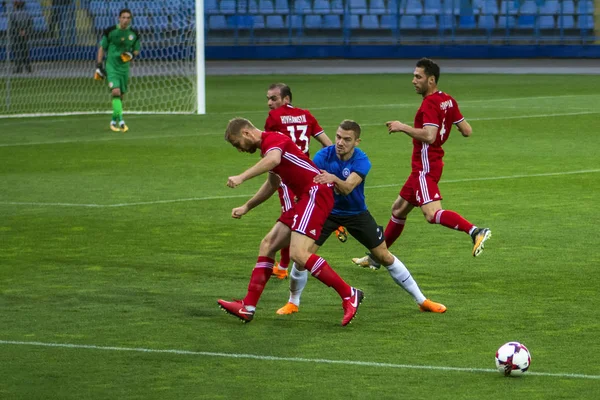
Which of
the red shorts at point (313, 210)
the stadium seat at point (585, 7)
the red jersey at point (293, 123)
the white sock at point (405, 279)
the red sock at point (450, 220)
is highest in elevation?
the stadium seat at point (585, 7)

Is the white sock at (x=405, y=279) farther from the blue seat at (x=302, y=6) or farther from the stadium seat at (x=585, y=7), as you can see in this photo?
the blue seat at (x=302, y=6)

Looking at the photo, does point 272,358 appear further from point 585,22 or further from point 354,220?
point 585,22

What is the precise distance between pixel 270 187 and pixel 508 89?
24910mm

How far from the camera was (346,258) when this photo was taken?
430 inches

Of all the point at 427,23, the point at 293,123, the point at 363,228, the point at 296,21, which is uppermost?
the point at 296,21

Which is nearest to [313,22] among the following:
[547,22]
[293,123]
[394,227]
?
[547,22]

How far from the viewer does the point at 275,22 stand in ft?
167

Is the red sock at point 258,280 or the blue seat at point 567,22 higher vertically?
the blue seat at point 567,22

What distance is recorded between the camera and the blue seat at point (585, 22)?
159ft

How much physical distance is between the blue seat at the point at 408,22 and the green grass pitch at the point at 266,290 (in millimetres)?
30410

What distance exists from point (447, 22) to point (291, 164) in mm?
43397

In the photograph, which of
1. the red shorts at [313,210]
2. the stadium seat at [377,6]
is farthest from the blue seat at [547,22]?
the red shorts at [313,210]

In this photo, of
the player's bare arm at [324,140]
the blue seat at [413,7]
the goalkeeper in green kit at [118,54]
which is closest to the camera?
the player's bare arm at [324,140]

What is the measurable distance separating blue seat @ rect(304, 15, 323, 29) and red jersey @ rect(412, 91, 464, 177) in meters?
40.6
